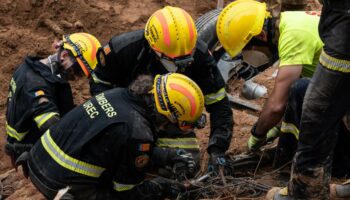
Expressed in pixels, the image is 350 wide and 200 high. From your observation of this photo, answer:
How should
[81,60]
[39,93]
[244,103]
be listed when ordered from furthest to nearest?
[244,103] → [81,60] → [39,93]

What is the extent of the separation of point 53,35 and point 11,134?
3.68 m

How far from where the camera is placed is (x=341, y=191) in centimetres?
395

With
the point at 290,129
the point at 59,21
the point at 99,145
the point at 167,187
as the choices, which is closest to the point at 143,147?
the point at 99,145

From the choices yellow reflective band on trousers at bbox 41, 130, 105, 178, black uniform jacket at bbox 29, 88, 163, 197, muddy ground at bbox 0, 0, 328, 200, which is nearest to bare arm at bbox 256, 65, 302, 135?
black uniform jacket at bbox 29, 88, 163, 197

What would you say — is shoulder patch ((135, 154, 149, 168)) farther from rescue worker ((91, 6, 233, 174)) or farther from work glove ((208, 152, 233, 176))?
work glove ((208, 152, 233, 176))

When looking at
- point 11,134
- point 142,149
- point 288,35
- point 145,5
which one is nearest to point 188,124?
point 142,149

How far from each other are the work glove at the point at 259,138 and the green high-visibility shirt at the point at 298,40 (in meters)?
0.75

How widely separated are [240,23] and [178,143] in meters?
1.20

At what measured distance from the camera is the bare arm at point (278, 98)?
443 centimetres

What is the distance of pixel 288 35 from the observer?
14.4 ft

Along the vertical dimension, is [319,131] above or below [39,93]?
above

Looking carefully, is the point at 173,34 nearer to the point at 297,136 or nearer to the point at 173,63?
the point at 173,63

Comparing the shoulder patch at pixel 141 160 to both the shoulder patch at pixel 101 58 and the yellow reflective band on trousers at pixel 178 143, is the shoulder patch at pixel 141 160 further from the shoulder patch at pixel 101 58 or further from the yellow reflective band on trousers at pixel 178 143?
the shoulder patch at pixel 101 58

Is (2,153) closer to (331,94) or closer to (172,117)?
(172,117)
